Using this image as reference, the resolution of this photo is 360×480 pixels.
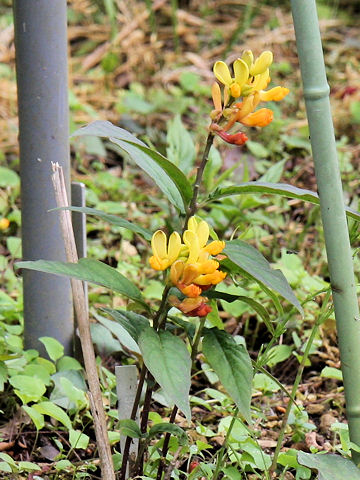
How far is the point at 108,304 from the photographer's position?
188 cm

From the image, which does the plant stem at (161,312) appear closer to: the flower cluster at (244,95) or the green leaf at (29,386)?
the flower cluster at (244,95)

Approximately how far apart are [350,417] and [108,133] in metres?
0.53

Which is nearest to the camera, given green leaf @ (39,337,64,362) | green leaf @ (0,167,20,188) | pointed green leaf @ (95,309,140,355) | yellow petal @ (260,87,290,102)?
yellow petal @ (260,87,290,102)

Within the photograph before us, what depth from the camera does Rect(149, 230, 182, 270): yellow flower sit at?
3.29ft

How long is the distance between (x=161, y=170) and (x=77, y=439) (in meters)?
0.46

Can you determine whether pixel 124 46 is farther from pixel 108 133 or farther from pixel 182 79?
pixel 108 133

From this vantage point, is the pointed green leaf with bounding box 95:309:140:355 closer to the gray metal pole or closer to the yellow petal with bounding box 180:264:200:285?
the gray metal pole

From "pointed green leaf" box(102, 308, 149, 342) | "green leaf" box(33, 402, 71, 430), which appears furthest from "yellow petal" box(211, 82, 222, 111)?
"green leaf" box(33, 402, 71, 430)

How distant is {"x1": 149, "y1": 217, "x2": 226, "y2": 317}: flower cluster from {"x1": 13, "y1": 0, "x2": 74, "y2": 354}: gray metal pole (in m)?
0.53

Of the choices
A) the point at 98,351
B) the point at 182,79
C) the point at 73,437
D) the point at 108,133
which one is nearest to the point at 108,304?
the point at 98,351

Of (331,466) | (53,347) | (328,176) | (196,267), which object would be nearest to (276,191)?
(328,176)

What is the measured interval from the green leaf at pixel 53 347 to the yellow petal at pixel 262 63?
2.30ft

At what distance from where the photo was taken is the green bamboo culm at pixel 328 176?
1.06 metres

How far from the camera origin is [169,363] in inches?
39.1
